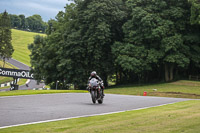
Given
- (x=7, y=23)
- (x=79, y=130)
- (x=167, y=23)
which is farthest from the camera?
(x=7, y=23)

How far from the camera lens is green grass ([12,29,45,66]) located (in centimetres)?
11562

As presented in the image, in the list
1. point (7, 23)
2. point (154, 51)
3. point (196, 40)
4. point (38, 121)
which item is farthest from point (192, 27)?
point (7, 23)

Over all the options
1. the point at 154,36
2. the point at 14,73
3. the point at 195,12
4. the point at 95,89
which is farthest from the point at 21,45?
the point at 95,89

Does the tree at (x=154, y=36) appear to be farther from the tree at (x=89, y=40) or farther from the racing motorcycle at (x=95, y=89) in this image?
the racing motorcycle at (x=95, y=89)

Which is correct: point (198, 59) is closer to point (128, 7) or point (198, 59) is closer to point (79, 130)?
point (128, 7)

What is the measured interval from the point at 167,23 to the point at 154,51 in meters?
4.07

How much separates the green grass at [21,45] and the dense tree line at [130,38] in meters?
59.5

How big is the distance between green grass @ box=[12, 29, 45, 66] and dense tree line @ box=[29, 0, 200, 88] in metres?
59.5

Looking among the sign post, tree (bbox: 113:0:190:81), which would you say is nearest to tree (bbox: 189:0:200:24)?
tree (bbox: 113:0:190:81)

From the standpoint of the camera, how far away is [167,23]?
45.6m

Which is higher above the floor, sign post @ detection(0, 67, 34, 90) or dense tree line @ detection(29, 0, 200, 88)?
dense tree line @ detection(29, 0, 200, 88)

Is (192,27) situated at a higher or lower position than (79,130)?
higher

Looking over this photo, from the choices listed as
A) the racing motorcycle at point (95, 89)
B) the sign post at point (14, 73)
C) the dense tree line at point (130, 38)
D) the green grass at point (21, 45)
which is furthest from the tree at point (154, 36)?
the green grass at point (21, 45)

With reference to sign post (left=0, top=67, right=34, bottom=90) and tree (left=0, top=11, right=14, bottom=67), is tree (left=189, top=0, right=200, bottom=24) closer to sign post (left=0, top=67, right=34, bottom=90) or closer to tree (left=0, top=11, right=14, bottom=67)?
sign post (left=0, top=67, right=34, bottom=90)
